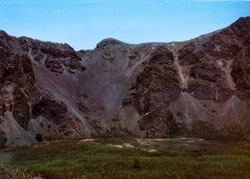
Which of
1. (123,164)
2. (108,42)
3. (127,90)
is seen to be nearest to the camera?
(123,164)

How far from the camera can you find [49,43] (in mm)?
70188

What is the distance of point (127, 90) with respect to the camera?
204 ft

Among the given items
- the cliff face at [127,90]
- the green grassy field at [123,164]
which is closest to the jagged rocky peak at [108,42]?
the cliff face at [127,90]

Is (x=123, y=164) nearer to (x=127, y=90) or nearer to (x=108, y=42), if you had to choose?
(x=127, y=90)

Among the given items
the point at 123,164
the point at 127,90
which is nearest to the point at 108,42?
the point at 127,90

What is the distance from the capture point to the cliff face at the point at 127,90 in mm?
45438

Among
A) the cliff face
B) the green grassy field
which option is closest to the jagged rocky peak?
the cliff face

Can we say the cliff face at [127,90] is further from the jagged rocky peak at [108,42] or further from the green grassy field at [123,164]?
the green grassy field at [123,164]

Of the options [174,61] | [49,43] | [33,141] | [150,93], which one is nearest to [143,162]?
[33,141]

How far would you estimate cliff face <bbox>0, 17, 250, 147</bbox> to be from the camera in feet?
149

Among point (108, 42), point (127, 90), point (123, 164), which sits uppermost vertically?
point (108, 42)

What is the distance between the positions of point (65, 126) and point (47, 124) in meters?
3.01

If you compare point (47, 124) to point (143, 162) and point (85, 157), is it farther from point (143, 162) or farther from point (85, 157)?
point (143, 162)

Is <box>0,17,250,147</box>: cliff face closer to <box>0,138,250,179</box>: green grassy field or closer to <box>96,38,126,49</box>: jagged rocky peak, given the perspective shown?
<box>96,38,126,49</box>: jagged rocky peak
